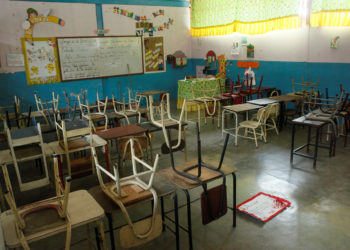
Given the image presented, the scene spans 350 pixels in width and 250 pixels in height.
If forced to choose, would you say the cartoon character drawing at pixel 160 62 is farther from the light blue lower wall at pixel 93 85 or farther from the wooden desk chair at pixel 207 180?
the wooden desk chair at pixel 207 180

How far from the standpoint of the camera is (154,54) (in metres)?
8.95

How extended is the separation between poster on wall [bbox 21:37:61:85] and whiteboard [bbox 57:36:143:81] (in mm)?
163

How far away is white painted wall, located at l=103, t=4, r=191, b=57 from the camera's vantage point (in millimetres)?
8055

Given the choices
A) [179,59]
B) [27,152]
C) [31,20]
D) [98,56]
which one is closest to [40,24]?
[31,20]

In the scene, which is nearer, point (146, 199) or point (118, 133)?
point (146, 199)

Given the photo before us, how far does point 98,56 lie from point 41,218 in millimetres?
6703

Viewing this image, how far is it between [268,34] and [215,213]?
594cm

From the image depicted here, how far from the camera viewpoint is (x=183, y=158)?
183 inches

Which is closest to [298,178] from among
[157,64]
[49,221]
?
[49,221]

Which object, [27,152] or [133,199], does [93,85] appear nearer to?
[27,152]

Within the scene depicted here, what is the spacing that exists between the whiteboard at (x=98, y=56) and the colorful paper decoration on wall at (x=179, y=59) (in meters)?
1.19

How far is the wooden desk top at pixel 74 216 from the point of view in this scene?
1.62 m

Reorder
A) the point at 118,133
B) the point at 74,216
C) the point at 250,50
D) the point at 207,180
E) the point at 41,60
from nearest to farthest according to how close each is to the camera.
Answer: the point at 74,216 < the point at 207,180 < the point at 118,133 < the point at 41,60 < the point at 250,50

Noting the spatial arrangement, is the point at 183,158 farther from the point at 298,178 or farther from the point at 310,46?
the point at 310,46
